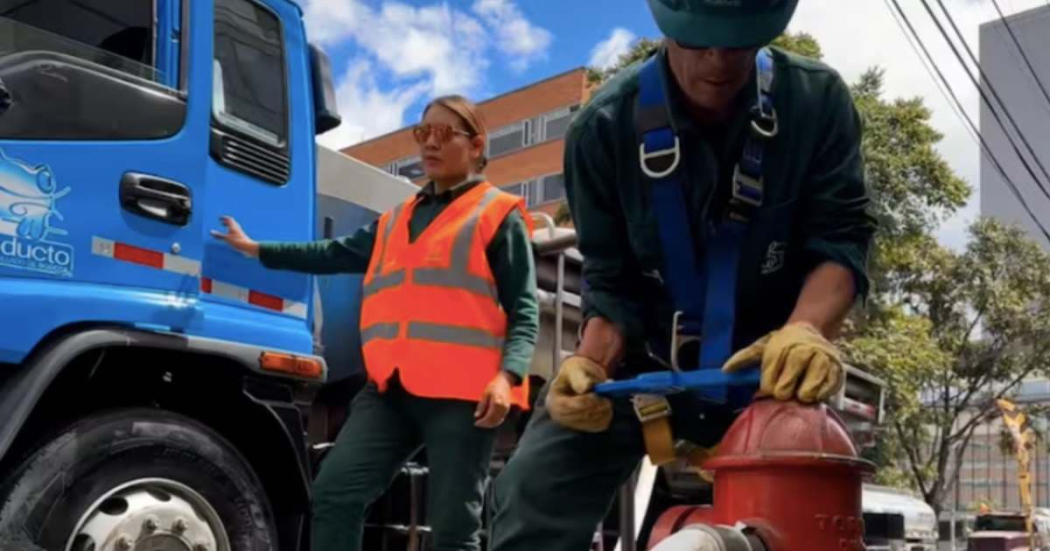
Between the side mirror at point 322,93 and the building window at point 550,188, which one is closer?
the side mirror at point 322,93

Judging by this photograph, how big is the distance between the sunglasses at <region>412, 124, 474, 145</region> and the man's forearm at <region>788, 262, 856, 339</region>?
1803 millimetres

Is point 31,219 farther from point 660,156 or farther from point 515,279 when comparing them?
point 660,156

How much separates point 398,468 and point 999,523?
2889 centimetres

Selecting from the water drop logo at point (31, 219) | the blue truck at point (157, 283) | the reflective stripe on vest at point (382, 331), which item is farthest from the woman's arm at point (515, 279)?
the water drop logo at point (31, 219)

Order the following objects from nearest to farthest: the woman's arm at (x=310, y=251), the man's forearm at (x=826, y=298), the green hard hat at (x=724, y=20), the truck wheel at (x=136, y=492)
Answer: the green hard hat at (x=724, y=20)
the man's forearm at (x=826, y=298)
the truck wheel at (x=136, y=492)
the woman's arm at (x=310, y=251)

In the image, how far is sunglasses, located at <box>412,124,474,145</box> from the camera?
11.7 feet

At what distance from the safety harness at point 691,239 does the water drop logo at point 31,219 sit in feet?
5.78

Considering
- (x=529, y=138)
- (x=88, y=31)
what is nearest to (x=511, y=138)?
(x=529, y=138)

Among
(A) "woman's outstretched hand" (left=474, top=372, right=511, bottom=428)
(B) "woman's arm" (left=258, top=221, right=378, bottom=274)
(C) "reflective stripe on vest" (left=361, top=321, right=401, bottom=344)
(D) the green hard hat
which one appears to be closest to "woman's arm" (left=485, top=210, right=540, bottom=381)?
(A) "woman's outstretched hand" (left=474, top=372, right=511, bottom=428)

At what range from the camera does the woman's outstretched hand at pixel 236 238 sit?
138 inches

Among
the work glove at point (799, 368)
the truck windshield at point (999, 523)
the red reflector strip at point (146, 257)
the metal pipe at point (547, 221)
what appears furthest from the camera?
the truck windshield at point (999, 523)

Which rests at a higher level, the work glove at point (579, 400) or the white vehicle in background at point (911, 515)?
the work glove at point (579, 400)

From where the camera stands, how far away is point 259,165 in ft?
12.2

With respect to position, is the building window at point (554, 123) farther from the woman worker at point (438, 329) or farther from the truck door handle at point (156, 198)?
the truck door handle at point (156, 198)
